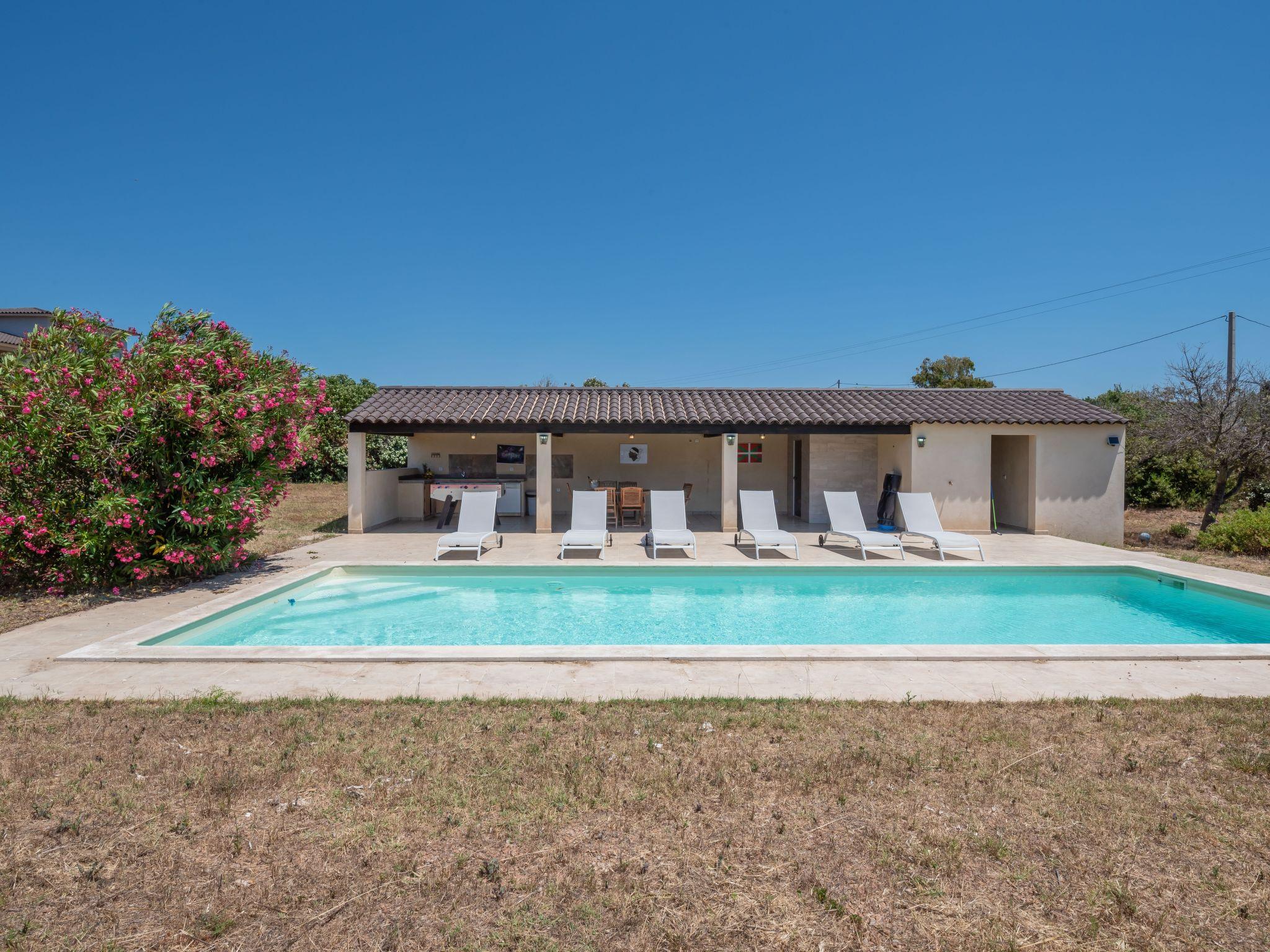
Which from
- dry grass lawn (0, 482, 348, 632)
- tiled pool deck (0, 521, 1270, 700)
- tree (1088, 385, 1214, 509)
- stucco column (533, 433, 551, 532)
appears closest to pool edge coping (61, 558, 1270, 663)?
tiled pool deck (0, 521, 1270, 700)

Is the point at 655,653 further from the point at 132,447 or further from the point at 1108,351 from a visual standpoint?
the point at 1108,351

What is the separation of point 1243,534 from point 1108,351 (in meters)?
23.0

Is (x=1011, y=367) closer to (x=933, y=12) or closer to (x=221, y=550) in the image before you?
(x=933, y=12)

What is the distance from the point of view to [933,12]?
41.4 feet

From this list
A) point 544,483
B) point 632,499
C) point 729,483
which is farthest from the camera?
point 632,499

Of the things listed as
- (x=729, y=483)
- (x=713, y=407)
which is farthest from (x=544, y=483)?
(x=713, y=407)

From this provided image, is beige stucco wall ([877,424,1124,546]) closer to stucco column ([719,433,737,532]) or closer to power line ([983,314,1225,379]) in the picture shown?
stucco column ([719,433,737,532])

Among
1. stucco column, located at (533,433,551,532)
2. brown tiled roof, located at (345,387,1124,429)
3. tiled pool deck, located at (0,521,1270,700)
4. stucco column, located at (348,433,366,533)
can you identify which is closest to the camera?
tiled pool deck, located at (0,521,1270,700)

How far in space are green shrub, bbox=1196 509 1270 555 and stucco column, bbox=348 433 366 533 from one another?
1776cm

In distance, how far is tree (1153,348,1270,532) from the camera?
14.8 meters

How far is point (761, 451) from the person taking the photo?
18.3 metres

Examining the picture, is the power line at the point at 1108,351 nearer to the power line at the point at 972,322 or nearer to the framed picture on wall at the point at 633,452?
the power line at the point at 972,322

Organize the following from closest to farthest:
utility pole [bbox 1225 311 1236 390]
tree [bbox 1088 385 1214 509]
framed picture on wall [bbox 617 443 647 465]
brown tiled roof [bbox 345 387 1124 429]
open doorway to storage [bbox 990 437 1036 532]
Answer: brown tiled roof [bbox 345 387 1124 429] → open doorway to storage [bbox 990 437 1036 532] → framed picture on wall [bbox 617 443 647 465] → utility pole [bbox 1225 311 1236 390] → tree [bbox 1088 385 1214 509]

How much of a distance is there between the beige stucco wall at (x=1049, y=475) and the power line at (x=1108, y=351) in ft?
24.4
